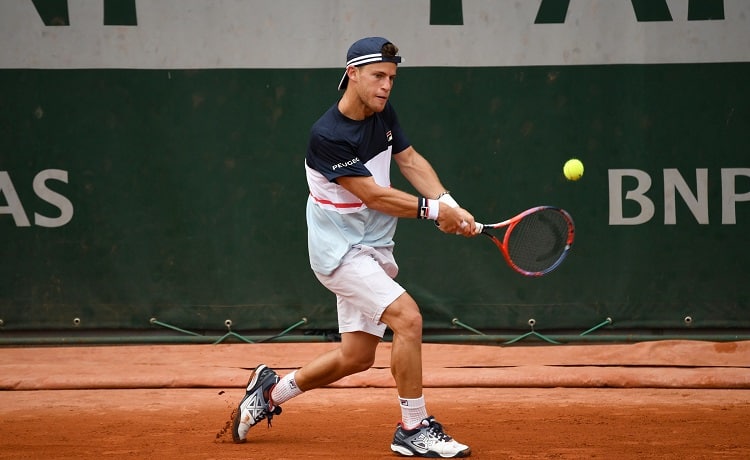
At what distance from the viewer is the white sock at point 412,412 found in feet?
13.2

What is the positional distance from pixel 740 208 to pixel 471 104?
176cm

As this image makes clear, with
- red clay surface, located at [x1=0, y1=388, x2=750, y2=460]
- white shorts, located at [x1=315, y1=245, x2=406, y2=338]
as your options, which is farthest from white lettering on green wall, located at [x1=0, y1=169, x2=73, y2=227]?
white shorts, located at [x1=315, y1=245, x2=406, y2=338]

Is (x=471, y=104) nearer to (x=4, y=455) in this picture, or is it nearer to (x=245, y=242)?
(x=245, y=242)

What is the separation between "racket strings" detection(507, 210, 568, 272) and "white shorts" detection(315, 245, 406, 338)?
0.54 meters

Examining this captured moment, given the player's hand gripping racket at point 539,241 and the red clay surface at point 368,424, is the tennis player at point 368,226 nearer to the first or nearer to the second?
the red clay surface at point 368,424

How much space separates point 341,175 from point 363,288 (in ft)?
1.47

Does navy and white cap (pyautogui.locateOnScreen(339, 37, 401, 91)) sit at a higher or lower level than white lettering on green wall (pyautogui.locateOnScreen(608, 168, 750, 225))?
higher

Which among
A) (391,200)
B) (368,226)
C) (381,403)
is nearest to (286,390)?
(368,226)

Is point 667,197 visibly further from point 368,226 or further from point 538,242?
point 368,226

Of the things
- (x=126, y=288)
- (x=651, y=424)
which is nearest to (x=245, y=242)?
(x=126, y=288)

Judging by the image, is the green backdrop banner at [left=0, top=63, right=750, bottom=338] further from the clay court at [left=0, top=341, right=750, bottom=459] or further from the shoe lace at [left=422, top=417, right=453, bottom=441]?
the shoe lace at [left=422, top=417, right=453, bottom=441]

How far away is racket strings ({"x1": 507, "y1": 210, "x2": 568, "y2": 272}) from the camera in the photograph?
431cm

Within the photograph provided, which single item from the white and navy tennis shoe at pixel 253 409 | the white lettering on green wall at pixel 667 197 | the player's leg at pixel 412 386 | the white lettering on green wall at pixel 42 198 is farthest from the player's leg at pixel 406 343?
the white lettering on green wall at pixel 42 198

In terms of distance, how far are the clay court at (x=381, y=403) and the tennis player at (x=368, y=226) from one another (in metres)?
0.26
